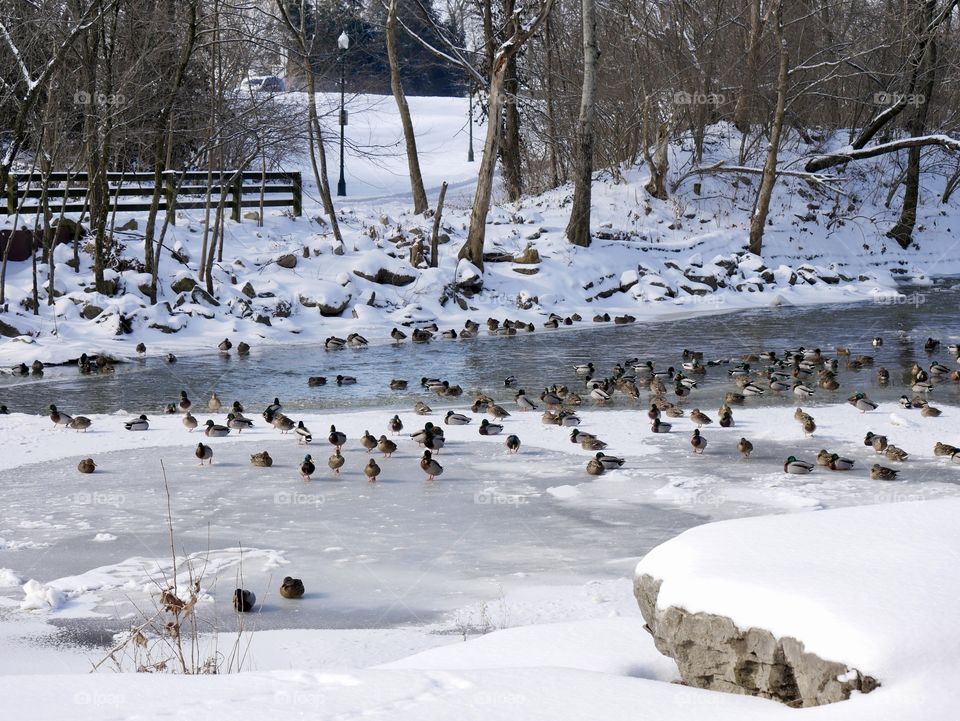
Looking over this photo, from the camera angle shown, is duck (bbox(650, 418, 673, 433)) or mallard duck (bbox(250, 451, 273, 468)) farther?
duck (bbox(650, 418, 673, 433))

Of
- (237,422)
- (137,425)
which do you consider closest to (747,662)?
(237,422)

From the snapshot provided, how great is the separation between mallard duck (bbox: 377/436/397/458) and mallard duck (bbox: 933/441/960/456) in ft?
21.0

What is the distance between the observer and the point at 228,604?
8016 mm

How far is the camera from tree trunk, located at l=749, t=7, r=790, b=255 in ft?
97.5

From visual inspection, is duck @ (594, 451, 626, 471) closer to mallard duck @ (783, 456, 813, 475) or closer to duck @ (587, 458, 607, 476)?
duck @ (587, 458, 607, 476)

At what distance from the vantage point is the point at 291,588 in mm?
8039

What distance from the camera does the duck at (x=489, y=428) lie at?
13.6 meters

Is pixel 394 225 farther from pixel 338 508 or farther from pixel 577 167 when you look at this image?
pixel 338 508

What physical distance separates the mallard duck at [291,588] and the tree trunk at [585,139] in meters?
21.1

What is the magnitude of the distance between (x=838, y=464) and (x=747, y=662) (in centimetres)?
716

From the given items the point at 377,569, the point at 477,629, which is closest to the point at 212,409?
the point at 377,569

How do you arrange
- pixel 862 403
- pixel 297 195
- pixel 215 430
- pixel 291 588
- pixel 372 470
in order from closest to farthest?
pixel 291 588 < pixel 372 470 < pixel 215 430 < pixel 862 403 < pixel 297 195

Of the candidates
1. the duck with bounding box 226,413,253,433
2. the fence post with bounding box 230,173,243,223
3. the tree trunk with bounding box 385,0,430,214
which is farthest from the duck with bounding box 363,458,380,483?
the tree trunk with bounding box 385,0,430,214

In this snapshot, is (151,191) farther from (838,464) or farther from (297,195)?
(838,464)
